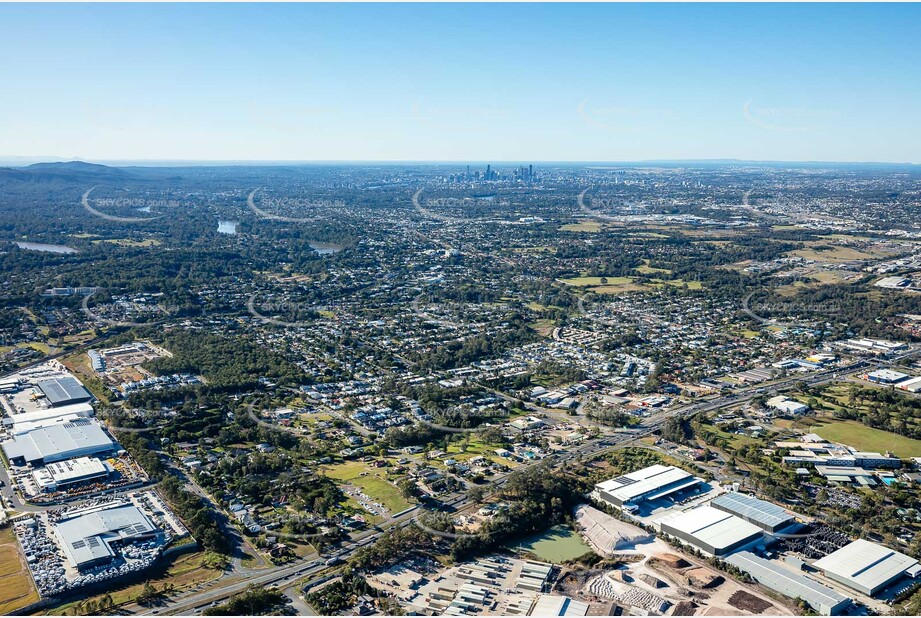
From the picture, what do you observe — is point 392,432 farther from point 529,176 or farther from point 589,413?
point 529,176

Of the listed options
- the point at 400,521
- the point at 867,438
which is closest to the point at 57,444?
the point at 400,521

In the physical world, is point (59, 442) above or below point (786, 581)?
above

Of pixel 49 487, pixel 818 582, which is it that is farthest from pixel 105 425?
pixel 818 582

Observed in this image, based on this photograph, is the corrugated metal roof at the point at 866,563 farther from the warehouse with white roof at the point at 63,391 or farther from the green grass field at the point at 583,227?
the green grass field at the point at 583,227

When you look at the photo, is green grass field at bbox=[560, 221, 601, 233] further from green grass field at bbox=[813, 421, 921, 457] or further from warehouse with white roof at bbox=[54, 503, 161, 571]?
warehouse with white roof at bbox=[54, 503, 161, 571]

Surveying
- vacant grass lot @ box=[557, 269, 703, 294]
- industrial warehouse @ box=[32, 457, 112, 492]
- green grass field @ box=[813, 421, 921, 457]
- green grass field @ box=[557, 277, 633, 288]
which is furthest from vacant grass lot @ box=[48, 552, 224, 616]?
green grass field @ box=[557, 277, 633, 288]

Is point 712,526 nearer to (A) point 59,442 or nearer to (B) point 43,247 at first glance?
(A) point 59,442
